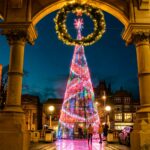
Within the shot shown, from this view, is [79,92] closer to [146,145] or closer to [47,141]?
[47,141]

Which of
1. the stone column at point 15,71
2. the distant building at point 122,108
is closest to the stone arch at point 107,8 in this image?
the stone column at point 15,71

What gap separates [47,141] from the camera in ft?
87.7

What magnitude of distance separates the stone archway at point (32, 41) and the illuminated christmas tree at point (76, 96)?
1874 cm

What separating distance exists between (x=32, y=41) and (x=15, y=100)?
12.0 ft

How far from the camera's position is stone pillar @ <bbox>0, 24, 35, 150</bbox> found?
13.6m

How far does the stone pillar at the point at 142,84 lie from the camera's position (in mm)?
13750

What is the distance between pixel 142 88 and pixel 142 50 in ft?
6.17

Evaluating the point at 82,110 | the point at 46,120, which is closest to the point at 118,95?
the point at 46,120

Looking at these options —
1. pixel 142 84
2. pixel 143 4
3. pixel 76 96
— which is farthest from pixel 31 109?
pixel 142 84

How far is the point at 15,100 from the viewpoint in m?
14.5

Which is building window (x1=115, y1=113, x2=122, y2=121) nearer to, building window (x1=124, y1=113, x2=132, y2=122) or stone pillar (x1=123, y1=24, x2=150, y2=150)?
building window (x1=124, y1=113, x2=132, y2=122)

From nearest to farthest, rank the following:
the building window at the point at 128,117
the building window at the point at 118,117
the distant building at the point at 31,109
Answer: the distant building at the point at 31,109, the building window at the point at 118,117, the building window at the point at 128,117

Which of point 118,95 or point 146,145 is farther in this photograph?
Result: point 118,95

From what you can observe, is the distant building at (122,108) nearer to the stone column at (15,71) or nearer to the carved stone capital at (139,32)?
the carved stone capital at (139,32)
